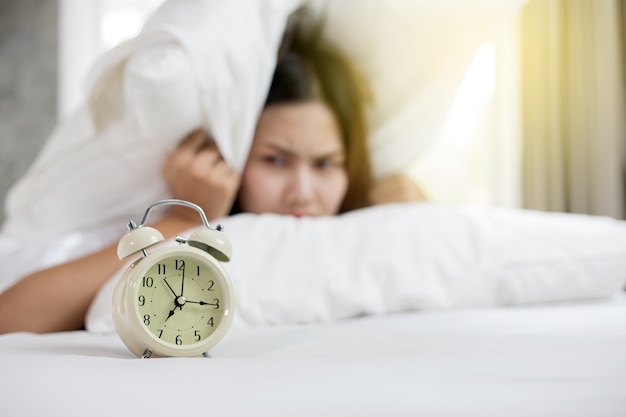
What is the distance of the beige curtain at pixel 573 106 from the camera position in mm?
2236

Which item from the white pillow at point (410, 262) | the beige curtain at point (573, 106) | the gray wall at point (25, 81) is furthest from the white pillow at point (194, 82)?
the gray wall at point (25, 81)

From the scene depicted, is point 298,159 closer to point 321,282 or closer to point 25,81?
point 321,282

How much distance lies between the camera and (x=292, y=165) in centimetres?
156

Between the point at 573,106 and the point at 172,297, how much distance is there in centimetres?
217

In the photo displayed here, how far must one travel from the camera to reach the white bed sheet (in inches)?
14.9

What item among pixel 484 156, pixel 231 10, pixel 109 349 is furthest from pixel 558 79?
pixel 109 349

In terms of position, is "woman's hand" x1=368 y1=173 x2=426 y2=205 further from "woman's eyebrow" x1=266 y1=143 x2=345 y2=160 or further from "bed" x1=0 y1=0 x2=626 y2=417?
"woman's eyebrow" x1=266 y1=143 x2=345 y2=160

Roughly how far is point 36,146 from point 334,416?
2786 millimetres

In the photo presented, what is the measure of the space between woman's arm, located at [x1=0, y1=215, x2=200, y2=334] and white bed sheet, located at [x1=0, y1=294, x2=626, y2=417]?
0.16 meters

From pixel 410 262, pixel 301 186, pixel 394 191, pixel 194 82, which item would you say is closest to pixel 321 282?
pixel 410 262

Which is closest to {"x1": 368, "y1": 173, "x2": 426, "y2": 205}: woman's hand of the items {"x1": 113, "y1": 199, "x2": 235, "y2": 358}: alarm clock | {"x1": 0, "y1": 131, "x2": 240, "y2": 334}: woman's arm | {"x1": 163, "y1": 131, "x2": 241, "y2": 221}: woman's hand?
{"x1": 163, "y1": 131, "x2": 241, "y2": 221}: woman's hand

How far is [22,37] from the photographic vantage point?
112 inches

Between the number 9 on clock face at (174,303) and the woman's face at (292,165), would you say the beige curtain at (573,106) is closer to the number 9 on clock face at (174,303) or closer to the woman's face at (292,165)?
the woman's face at (292,165)

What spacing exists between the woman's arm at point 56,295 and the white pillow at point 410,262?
0.06 metres
